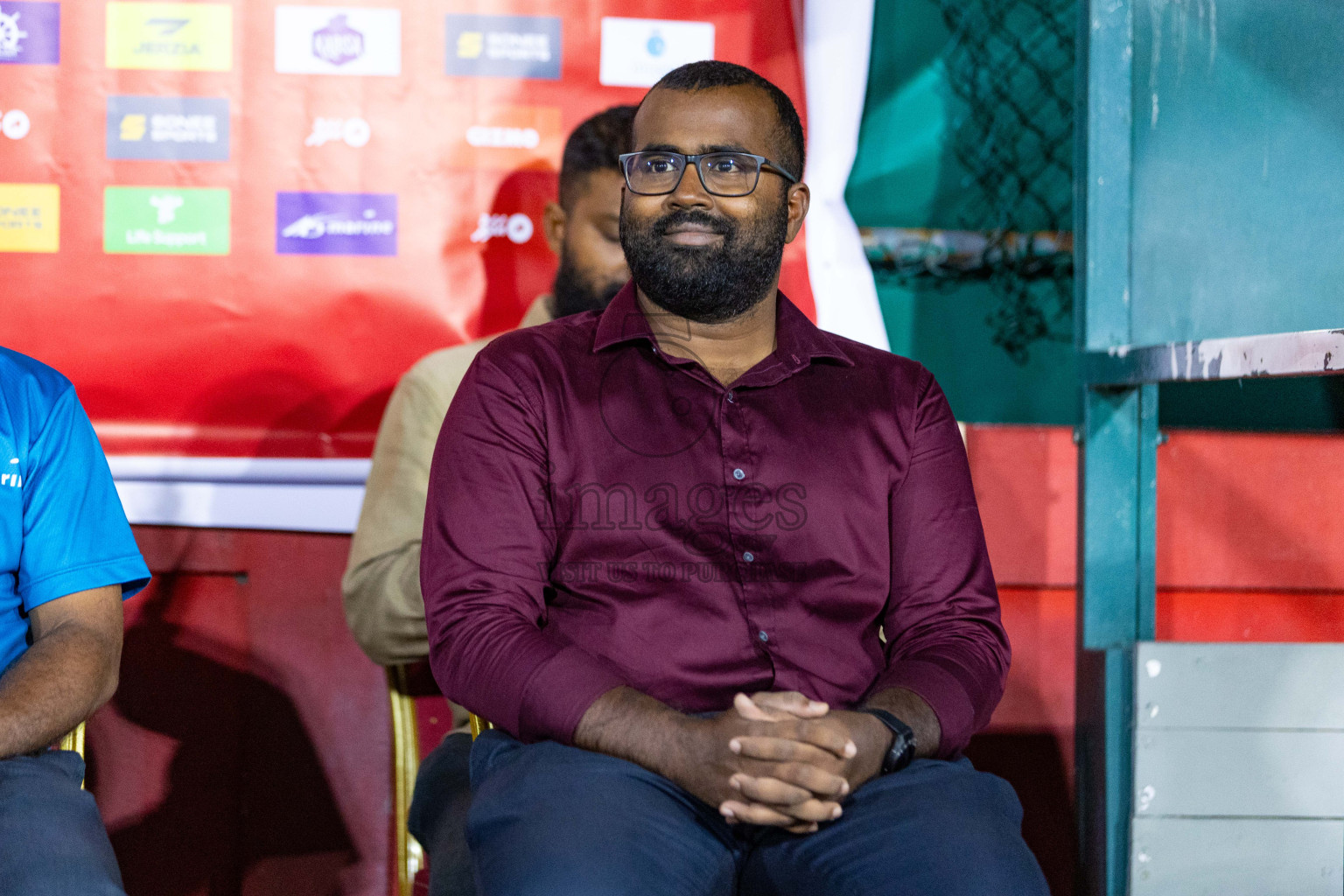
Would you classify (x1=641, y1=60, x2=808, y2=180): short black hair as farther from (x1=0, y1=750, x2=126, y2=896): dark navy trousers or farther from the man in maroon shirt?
(x1=0, y1=750, x2=126, y2=896): dark navy trousers

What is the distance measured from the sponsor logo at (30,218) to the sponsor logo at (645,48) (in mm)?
1187

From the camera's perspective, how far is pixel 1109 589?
7.30 feet

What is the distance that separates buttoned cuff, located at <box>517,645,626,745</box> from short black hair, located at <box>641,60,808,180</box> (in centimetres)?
85

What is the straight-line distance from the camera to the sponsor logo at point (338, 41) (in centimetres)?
252

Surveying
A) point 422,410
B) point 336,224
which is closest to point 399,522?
point 422,410

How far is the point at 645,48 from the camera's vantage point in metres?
2.61

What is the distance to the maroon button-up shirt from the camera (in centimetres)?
158

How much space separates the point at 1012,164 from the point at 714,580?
1576 mm

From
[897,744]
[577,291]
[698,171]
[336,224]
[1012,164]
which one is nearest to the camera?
[897,744]

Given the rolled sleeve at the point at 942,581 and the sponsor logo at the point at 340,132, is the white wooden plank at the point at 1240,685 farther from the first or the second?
the sponsor logo at the point at 340,132

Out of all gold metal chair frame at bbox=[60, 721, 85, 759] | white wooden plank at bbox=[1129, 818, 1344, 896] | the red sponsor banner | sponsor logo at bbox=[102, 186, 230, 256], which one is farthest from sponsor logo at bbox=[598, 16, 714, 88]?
white wooden plank at bbox=[1129, 818, 1344, 896]

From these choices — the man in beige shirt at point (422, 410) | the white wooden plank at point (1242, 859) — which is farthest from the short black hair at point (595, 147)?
the white wooden plank at point (1242, 859)

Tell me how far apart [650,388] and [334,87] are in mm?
1274

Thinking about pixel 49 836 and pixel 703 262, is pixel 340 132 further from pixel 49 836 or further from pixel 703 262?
pixel 49 836
